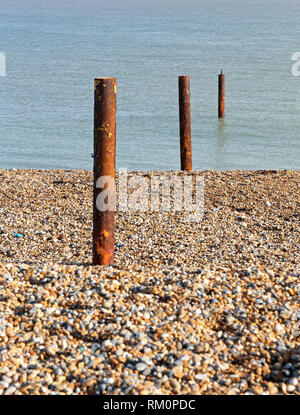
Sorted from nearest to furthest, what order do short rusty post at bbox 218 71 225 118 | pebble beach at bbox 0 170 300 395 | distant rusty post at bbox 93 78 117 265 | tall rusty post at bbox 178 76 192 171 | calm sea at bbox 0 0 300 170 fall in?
pebble beach at bbox 0 170 300 395, distant rusty post at bbox 93 78 117 265, tall rusty post at bbox 178 76 192 171, calm sea at bbox 0 0 300 170, short rusty post at bbox 218 71 225 118

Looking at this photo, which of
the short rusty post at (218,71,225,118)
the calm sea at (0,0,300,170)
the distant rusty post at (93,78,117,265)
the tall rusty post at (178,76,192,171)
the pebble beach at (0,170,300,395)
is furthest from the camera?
the short rusty post at (218,71,225,118)

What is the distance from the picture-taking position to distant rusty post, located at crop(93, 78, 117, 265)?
645cm

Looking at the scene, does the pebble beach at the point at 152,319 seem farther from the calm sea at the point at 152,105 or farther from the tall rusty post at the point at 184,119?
the calm sea at the point at 152,105

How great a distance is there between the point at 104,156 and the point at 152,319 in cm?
203

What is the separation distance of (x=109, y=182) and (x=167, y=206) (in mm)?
4251

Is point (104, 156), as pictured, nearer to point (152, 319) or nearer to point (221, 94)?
point (152, 319)

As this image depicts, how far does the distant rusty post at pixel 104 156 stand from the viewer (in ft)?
21.2

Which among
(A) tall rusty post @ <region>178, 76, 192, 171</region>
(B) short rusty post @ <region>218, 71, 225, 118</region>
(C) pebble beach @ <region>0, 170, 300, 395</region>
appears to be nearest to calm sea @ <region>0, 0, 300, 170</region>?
(B) short rusty post @ <region>218, 71, 225, 118</region>

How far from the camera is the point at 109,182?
261 inches

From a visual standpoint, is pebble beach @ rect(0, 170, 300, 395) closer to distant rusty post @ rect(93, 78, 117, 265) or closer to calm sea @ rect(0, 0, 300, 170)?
distant rusty post @ rect(93, 78, 117, 265)

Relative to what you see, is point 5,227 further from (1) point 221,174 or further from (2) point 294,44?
(2) point 294,44

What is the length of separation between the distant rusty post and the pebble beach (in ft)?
0.94

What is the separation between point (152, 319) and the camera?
18.0 feet

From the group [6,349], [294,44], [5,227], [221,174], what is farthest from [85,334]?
[294,44]
